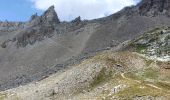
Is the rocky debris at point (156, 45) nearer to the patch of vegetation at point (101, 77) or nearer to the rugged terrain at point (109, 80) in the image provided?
the rugged terrain at point (109, 80)

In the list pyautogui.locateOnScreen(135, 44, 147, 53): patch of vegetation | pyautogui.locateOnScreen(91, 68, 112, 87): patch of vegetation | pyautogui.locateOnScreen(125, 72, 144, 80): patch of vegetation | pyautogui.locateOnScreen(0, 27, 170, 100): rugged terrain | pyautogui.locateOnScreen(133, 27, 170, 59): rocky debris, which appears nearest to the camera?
pyautogui.locateOnScreen(0, 27, 170, 100): rugged terrain

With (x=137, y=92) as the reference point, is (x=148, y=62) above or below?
above

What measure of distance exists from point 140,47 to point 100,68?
2649 centimetres

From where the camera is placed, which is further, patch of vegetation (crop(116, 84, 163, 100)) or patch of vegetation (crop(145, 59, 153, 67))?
patch of vegetation (crop(145, 59, 153, 67))

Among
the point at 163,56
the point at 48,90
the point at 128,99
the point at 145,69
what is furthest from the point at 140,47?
the point at 128,99

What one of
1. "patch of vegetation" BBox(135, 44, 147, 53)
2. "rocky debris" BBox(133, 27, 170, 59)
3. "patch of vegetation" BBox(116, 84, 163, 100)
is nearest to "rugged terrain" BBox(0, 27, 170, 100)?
"patch of vegetation" BBox(116, 84, 163, 100)

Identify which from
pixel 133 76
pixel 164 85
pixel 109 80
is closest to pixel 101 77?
pixel 109 80

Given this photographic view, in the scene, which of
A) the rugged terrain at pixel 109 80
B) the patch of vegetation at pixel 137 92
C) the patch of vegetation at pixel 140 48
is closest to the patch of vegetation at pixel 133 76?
the rugged terrain at pixel 109 80

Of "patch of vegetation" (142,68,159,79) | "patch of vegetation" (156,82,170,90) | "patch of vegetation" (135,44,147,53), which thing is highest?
"patch of vegetation" (135,44,147,53)

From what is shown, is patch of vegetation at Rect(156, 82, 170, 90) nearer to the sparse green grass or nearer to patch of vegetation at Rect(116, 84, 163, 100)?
the sparse green grass

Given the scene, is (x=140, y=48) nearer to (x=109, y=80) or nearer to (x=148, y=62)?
(x=148, y=62)

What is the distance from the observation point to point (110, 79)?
99.0 metres

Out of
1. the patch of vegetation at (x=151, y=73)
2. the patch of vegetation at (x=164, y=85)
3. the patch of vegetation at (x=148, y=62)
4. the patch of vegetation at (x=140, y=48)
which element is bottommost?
the patch of vegetation at (x=164, y=85)

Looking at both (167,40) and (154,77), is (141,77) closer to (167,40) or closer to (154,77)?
(154,77)
